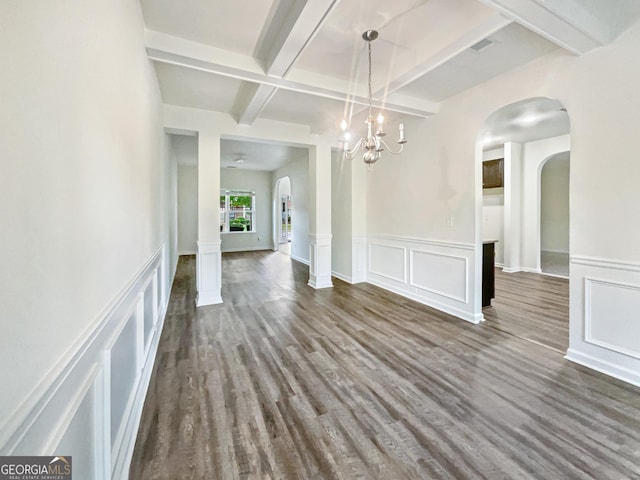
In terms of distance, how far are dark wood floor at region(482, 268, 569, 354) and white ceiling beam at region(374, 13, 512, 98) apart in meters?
2.84

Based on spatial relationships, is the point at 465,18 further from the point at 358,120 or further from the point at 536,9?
the point at 358,120

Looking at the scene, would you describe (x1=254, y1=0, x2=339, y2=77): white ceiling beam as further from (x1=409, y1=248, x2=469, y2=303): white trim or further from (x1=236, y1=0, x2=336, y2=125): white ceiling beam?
(x1=409, y1=248, x2=469, y2=303): white trim

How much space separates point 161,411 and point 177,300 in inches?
110

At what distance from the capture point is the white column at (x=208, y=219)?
4.04 metres

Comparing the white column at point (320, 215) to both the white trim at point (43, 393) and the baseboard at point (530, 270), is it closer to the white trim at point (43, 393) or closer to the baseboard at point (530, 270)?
the white trim at point (43, 393)

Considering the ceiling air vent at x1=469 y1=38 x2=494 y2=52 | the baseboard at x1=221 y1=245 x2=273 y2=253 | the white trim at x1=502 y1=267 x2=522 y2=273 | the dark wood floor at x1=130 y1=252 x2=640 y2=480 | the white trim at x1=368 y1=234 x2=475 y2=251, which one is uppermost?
the ceiling air vent at x1=469 y1=38 x2=494 y2=52

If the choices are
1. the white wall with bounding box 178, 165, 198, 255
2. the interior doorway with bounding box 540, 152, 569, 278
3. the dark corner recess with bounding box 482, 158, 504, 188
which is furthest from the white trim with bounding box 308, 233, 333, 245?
the interior doorway with bounding box 540, 152, 569, 278

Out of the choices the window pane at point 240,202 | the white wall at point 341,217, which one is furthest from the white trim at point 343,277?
the window pane at point 240,202

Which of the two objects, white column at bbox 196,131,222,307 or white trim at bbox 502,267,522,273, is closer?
white column at bbox 196,131,222,307

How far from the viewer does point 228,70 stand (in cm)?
268

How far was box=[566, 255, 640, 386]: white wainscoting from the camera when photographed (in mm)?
2199

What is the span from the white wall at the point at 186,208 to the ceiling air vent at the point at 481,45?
26.8 feet

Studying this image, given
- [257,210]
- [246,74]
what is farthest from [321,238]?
[257,210]

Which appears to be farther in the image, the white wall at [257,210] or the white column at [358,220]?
the white wall at [257,210]
